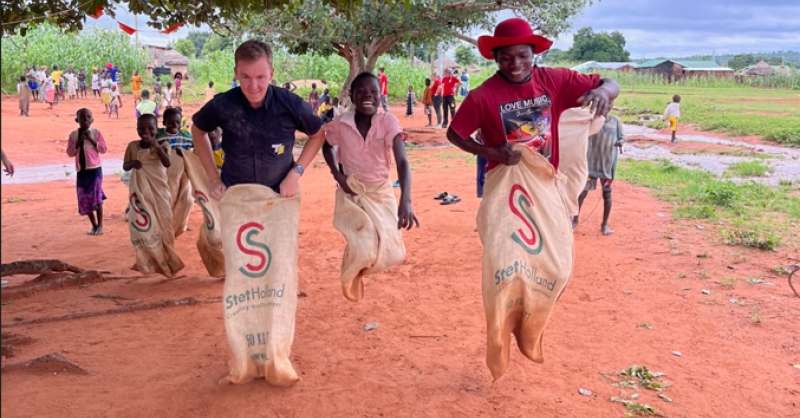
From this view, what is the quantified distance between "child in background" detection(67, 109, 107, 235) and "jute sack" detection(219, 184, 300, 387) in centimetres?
459

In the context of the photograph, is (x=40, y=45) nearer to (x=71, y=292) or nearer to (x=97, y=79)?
(x=97, y=79)

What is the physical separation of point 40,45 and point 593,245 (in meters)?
33.8

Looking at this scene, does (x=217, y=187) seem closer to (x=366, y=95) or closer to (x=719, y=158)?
(x=366, y=95)

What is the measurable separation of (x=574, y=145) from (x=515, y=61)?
822mm

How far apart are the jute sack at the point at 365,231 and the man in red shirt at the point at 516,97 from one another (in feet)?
3.67

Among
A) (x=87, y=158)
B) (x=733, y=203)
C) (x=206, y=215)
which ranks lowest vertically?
(x=733, y=203)

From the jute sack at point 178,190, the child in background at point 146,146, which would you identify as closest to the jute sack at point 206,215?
the child in background at point 146,146

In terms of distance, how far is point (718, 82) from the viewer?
51.5 metres

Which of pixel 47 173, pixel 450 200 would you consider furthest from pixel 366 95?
pixel 47 173

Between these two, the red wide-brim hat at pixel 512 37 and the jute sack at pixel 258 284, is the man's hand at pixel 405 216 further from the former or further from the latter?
the red wide-brim hat at pixel 512 37

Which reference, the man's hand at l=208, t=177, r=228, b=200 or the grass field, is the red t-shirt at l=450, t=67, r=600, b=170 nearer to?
the man's hand at l=208, t=177, r=228, b=200

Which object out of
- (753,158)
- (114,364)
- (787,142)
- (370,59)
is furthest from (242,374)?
(787,142)

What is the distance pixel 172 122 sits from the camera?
7.04 meters

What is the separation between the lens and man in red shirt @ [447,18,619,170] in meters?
3.70
